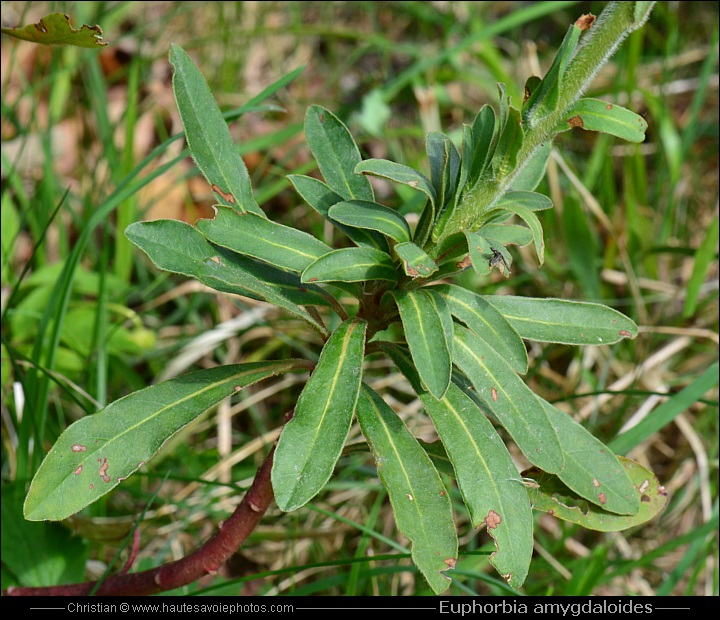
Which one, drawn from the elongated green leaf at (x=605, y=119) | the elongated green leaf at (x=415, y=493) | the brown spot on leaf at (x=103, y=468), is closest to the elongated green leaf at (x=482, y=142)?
the elongated green leaf at (x=605, y=119)

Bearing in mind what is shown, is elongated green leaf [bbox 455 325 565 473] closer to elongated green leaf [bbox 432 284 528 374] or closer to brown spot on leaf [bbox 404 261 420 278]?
elongated green leaf [bbox 432 284 528 374]

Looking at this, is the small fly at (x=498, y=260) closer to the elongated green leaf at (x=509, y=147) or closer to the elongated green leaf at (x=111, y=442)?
the elongated green leaf at (x=509, y=147)

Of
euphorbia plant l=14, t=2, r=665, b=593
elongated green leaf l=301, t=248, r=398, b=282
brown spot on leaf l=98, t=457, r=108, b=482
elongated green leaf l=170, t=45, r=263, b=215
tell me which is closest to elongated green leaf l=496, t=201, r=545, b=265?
euphorbia plant l=14, t=2, r=665, b=593

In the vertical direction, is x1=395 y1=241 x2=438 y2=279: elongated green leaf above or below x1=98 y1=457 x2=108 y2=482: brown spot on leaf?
above

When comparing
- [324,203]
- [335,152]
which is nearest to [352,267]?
[324,203]

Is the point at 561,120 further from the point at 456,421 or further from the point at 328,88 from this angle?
the point at 328,88

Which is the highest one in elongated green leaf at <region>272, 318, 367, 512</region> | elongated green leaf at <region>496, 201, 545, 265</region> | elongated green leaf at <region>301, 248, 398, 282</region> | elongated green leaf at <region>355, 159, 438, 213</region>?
elongated green leaf at <region>355, 159, 438, 213</region>

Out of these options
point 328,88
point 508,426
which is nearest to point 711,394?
point 508,426
